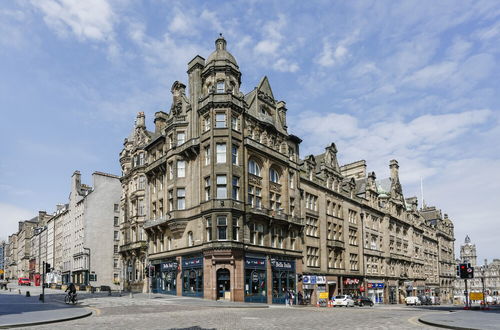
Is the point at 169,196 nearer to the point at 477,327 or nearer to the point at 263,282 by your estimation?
the point at 263,282

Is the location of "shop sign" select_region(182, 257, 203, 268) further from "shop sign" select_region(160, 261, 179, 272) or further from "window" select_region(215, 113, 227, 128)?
"window" select_region(215, 113, 227, 128)

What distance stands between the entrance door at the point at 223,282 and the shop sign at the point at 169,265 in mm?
7210

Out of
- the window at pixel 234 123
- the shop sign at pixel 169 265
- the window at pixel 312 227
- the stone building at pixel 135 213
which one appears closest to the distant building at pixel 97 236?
the stone building at pixel 135 213

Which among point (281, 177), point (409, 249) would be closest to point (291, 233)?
point (281, 177)

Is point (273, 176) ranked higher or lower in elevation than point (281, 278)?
higher

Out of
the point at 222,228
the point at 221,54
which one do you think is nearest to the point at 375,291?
the point at 222,228

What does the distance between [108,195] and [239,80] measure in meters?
43.1

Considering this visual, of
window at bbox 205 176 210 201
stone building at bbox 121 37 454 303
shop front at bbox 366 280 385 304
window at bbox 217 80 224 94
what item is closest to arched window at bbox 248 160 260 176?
stone building at bbox 121 37 454 303

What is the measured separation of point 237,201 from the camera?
46.3 meters

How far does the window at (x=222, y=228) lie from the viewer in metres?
45.3

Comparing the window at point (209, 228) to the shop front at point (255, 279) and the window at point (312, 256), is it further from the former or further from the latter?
the window at point (312, 256)

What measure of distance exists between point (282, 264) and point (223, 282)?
975 cm

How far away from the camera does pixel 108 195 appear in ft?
276

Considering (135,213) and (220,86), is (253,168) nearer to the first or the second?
(220,86)
